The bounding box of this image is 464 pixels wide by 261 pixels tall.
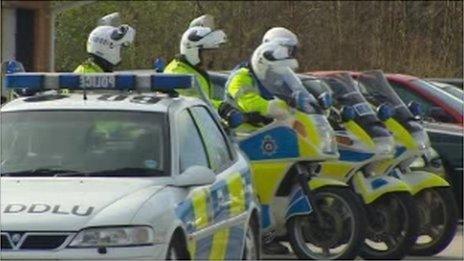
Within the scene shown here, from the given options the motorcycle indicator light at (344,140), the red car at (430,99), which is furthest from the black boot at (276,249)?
the red car at (430,99)

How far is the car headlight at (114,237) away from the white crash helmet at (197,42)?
479 centimetres

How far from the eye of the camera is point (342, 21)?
28703 mm

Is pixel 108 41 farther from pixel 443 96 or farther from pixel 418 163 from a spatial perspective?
pixel 443 96

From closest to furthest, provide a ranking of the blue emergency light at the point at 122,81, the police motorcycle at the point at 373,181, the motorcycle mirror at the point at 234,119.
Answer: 1. the blue emergency light at the point at 122,81
2. the motorcycle mirror at the point at 234,119
3. the police motorcycle at the point at 373,181

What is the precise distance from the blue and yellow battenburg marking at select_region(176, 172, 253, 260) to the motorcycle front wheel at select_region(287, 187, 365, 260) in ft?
6.83

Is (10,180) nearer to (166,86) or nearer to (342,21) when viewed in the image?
(166,86)

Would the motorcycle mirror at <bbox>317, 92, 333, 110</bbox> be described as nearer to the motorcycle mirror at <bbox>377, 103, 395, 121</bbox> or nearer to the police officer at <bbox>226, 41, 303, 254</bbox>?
the police officer at <bbox>226, 41, 303, 254</bbox>

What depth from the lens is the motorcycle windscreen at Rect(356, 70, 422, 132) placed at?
13.0 meters

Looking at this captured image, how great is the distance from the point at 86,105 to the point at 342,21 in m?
20.5

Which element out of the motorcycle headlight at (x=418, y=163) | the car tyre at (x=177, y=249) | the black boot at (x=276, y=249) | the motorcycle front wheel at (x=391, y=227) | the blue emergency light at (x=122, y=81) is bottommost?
→ the black boot at (x=276, y=249)

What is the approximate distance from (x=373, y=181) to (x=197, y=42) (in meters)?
1.90

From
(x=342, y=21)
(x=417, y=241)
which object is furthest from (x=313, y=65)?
(x=417, y=241)

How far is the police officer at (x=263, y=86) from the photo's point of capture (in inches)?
448

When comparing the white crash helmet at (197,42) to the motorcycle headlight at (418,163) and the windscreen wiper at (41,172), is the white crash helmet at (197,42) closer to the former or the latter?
the motorcycle headlight at (418,163)
